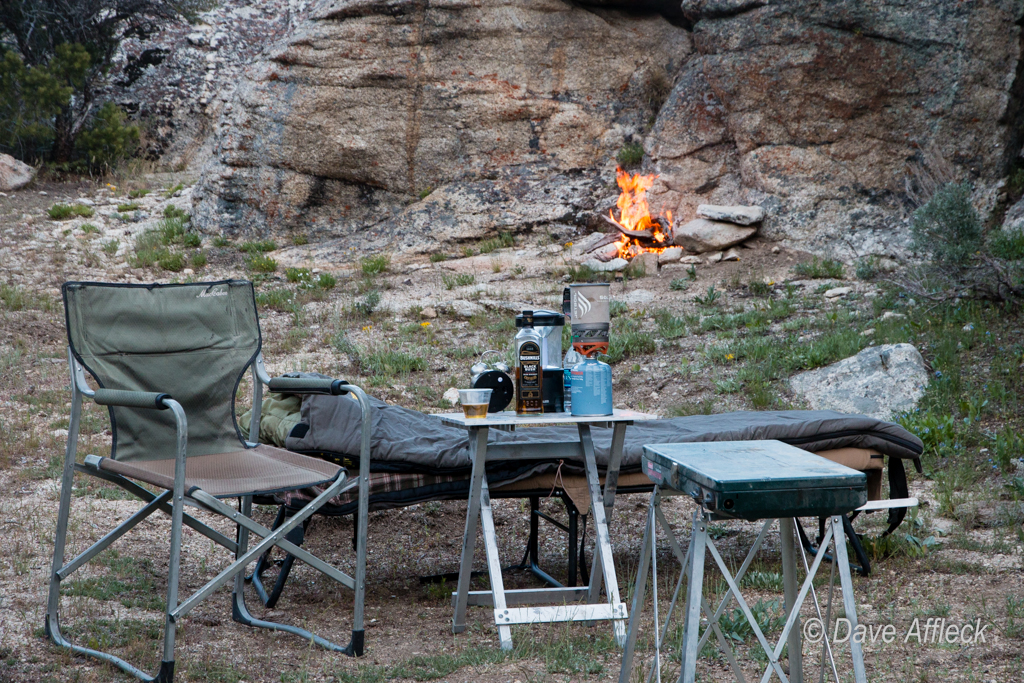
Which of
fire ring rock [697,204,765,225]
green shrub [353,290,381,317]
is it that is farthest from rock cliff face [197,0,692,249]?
green shrub [353,290,381,317]

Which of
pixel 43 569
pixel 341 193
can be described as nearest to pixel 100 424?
pixel 43 569

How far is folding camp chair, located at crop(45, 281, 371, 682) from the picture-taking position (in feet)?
8.46

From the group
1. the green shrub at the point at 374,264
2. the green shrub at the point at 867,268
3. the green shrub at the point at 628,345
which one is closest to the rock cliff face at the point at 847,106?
the green shrub at the point at 867,268

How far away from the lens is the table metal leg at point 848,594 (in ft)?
5.81

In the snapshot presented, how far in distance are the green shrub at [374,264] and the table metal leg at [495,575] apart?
6601 millimetres

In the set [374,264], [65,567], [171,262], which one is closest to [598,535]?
[65,567]

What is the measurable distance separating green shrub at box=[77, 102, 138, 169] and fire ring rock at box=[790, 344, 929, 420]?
10.4m

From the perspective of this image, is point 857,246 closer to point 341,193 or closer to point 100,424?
point 341,193

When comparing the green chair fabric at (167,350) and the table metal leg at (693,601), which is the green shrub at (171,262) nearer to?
the green chair fabric at (167,350)

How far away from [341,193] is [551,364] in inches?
335

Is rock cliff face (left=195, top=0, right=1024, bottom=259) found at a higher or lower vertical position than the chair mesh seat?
higher

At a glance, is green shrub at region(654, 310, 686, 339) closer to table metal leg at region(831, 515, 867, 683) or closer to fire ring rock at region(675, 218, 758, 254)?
fire ring rock at region(675, 218, 758, 254)

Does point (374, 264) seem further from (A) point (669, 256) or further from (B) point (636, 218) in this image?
(A) point (669, 256)

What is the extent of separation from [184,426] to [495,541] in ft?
3.97
